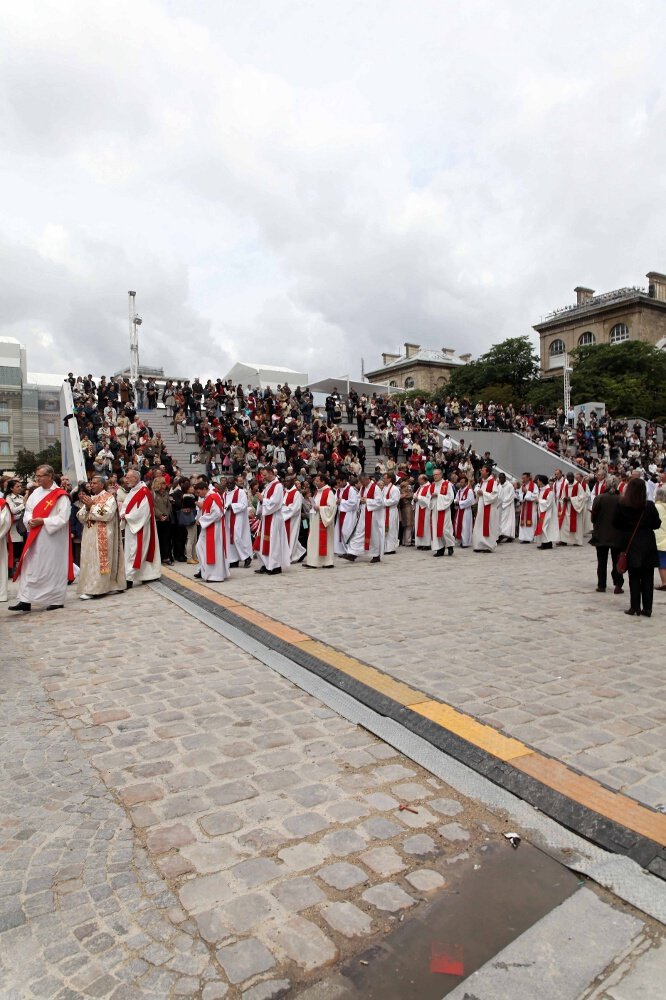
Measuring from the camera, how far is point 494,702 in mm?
4617

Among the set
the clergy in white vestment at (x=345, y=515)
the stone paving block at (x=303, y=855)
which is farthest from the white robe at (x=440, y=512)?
the stone paving block at (x=303, y=855)

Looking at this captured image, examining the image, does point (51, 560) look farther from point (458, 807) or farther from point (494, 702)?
point (458, 807)

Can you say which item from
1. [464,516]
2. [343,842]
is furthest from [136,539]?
[464,516]

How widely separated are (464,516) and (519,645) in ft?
33.7

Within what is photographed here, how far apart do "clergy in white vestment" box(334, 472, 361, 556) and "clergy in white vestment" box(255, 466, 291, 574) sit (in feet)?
6.47

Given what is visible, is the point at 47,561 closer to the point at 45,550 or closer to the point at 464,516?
the point at 45,550

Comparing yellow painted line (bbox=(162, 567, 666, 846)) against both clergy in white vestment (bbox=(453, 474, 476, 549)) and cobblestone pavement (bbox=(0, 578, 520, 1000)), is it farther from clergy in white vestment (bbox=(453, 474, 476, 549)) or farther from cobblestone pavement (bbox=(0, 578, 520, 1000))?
clergy in white vestment (bbox=(453, 474, 476, 549))

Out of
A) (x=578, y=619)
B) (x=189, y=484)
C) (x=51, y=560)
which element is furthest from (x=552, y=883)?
(x=189, y=484)

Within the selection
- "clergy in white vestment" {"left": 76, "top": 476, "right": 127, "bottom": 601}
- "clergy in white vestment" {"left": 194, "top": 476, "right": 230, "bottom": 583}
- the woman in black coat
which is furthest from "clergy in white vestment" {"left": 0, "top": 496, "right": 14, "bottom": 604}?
the woman in black coat

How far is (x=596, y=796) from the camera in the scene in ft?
10.7

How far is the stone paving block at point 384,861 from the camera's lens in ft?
8.95

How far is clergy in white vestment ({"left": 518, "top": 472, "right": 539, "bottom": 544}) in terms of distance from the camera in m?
16.5

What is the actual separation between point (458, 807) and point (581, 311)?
7516 cm

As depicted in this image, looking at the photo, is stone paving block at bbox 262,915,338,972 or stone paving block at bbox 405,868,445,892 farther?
stone paving block at bbox 405,868,445,892
